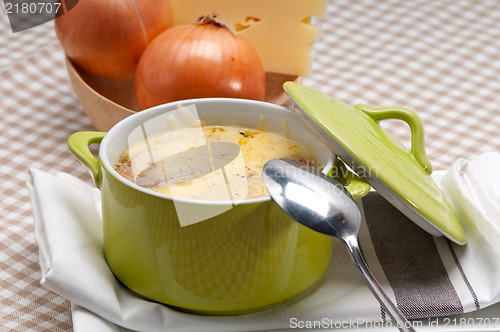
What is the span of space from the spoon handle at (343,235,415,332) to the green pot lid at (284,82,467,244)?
0.22ft

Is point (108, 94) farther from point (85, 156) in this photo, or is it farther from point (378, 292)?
point (378, 292)

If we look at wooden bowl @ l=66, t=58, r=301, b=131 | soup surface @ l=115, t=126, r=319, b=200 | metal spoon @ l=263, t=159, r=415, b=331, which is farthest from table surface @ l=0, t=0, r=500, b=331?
metal spoon @ l=263, t=159, r=415, b=331

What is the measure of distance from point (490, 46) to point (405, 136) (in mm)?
501

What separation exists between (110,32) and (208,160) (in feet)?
1.23

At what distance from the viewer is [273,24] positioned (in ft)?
3.54

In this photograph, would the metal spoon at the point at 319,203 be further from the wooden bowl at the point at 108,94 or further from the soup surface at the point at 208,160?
the wooden bowl at the point at 108,94

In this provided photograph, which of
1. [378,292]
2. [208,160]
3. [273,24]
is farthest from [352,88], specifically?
[378,292]

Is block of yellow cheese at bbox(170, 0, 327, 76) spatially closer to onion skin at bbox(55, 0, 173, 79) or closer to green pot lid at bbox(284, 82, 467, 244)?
onion skin at bbox(55, 0, 173, 79)

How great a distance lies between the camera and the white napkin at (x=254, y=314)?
2.17 ft

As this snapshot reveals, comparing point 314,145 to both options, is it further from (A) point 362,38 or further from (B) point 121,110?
(A) point 362,38

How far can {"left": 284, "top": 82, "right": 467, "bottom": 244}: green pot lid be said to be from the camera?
25.6 inches

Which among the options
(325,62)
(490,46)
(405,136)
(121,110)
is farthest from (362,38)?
(121,110)

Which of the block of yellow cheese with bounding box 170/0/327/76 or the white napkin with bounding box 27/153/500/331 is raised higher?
the block of yellow cheese with bounding box 170/0/327/76

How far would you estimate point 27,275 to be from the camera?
0.80 metres
